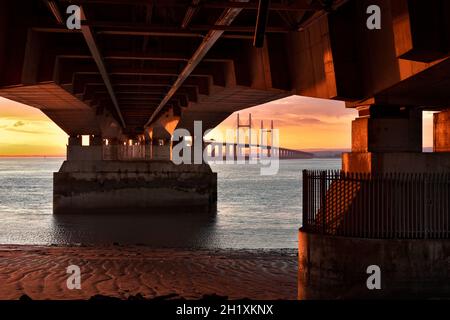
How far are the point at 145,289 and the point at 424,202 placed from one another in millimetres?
7735

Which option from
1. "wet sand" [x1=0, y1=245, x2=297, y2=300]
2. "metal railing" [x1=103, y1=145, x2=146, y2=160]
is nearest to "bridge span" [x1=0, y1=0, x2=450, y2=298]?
"wet sand" [x1=0, y1=245, x2=297, y2=300]

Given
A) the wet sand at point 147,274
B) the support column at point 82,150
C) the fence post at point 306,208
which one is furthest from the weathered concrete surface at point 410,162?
the support column at point 82,150

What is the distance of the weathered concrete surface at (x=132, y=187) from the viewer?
55.8 m

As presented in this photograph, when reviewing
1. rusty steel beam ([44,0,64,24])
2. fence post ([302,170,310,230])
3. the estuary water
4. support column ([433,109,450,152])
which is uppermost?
rusty steel beam ([44,0,64,24])

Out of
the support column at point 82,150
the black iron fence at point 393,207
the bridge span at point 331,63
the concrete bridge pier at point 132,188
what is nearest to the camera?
the bridge span at point 331,63

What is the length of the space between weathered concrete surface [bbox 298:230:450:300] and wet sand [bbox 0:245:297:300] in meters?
3.20

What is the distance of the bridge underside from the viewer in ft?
34.4

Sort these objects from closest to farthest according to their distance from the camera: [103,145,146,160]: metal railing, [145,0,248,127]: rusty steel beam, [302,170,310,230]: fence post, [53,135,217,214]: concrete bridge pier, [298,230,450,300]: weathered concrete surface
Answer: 1. [298,230,450,300]: weathered concrete surface
2. [145,0,248,127]: rusty steel beam
3. [302,170,310,230]: fence post
4. [53,135,217,214]: concrete bridge pier
5. [103,145,146,160]: metal railing

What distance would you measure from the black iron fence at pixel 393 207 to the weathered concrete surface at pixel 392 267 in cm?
23

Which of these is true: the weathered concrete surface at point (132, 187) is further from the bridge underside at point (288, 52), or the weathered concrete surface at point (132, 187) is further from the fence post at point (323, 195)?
the fence post at point (323, 195)

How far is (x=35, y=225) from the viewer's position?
45156 mm

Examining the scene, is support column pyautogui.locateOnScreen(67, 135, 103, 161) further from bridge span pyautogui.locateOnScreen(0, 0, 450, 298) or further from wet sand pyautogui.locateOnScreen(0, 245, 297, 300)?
bridge span pyautogui.locateOnScreen(0, 0, 450, 298)
